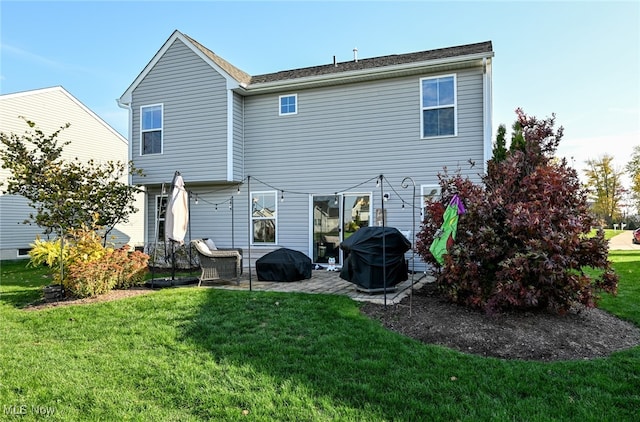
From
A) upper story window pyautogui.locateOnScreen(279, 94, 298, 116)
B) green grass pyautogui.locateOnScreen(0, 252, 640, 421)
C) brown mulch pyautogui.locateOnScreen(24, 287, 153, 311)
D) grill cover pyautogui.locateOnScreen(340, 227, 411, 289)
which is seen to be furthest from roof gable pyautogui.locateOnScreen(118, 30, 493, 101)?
green grass pyautogui.locateOnScreen(0, 252, 640, 421)

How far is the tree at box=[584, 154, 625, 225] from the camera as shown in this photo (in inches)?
1315

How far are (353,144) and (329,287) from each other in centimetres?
458

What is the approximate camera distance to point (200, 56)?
11273 mm

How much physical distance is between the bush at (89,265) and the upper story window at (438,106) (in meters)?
7.52

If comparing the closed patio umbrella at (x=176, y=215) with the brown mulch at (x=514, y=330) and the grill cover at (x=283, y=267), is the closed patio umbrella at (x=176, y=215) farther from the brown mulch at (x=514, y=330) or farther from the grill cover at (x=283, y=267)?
the brown mulch at (x=514, y=330)

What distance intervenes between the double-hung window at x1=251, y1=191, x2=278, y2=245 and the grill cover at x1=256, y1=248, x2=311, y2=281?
265cm

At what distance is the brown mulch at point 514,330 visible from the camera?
4.22 metres

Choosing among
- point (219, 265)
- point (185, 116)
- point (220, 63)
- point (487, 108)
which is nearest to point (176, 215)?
point (219, 265)

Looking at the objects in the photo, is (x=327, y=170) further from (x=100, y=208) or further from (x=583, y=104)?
(x=583, y=104)

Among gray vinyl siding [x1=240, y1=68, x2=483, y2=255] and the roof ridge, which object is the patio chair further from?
the roof ridge

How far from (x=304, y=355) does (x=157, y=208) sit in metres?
9.92

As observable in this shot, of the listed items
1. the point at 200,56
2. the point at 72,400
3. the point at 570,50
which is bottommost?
the point at 72,400

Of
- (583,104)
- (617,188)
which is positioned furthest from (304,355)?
(617,188)

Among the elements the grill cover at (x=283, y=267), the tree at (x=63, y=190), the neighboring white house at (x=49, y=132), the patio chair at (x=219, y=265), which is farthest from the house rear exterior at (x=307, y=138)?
the neighboring white house at (x=49, y=132)
